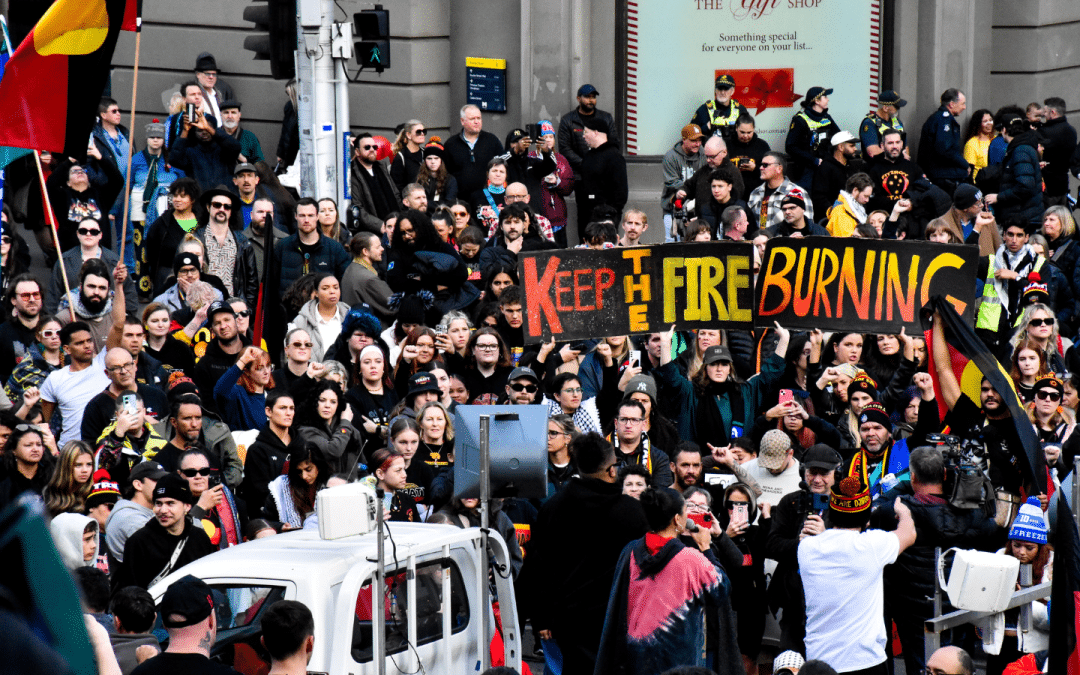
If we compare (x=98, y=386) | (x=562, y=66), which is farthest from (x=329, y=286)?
(x=562, y=66)

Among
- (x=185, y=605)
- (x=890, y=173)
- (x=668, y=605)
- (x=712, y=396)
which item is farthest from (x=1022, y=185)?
(x=185, y=605)

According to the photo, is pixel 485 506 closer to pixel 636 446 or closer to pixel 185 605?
pixel 185 605

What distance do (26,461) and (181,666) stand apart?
397cm

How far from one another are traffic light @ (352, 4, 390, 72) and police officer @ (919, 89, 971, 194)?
23.3 feet

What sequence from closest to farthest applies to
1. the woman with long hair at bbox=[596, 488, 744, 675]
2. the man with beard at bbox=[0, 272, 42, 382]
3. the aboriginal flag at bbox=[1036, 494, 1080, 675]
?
1. the aboriginal flag at bbox=[1036, 494, 1080, 675]
2. the woman with long hair at bbox=[596, 488, 744, 675]
3. the man with beard at bbox=[0, 272, 42, 382]

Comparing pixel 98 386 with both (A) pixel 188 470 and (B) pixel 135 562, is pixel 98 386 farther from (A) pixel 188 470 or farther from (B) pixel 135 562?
(B) pixel 135 562

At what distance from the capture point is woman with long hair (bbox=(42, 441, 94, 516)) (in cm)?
840

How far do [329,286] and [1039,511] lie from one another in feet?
18.3

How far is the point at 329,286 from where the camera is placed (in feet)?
38.0

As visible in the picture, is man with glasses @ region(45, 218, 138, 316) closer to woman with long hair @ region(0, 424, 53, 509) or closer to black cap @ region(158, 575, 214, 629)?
woman with long hair @ region(0, 424, 53, 509)

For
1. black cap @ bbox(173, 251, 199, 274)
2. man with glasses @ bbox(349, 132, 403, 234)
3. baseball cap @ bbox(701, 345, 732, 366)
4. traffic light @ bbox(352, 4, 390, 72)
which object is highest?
traffic light @ bbox(352, 4, 390, 72)

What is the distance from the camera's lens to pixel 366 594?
269 inches

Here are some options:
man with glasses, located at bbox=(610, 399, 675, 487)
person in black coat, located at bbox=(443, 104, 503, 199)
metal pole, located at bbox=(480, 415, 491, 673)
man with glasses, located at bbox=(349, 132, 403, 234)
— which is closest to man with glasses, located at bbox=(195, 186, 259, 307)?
man with glasses, located at bbox=(349, 132, 403, 234)

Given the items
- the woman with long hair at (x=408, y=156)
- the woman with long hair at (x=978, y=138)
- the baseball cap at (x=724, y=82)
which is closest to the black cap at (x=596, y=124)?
the baseball cap at (x=724, y=82)
